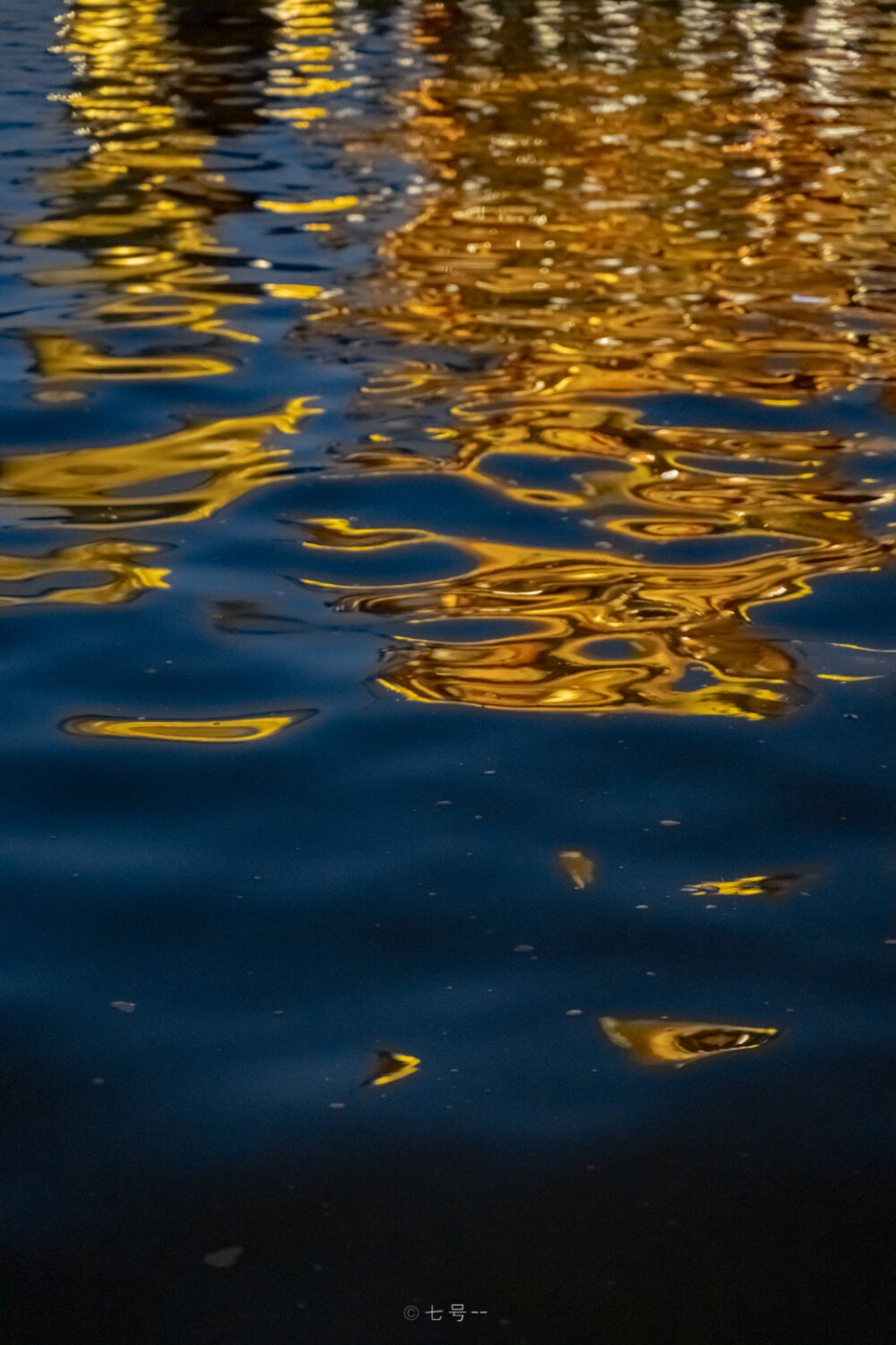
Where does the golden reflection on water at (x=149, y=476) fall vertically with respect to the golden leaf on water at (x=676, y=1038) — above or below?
below

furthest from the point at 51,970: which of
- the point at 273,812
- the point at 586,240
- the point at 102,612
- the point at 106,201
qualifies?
the point at 106,201

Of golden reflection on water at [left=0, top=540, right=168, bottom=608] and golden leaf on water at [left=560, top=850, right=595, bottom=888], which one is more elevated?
golden leaf on water at [left=560, top=850, right=595, bottom=888]

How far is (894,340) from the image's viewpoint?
23.0ft

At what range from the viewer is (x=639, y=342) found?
22.7 feet

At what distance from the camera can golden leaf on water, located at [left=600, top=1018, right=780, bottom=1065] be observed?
2.76 meters

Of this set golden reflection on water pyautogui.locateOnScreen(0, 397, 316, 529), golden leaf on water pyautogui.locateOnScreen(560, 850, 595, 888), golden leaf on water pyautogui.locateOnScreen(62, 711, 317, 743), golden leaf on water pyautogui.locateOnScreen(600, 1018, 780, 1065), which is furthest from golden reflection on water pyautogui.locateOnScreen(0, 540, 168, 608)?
golden leaf on water pyautogui.locateOnScreen(600, 1018, 780, 1065)

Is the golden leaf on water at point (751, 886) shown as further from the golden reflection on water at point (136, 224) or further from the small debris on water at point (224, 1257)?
the golden reflection on water at point (136, 224)

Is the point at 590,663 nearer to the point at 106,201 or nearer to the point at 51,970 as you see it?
the point at 51,970

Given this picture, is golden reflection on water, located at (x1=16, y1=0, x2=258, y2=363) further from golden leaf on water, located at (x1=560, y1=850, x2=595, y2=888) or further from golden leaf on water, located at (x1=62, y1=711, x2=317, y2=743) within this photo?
golden leaf on water, located at (x1=560, y1=850, x2=595, y2=888)

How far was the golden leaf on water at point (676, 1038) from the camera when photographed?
2760 millimetres

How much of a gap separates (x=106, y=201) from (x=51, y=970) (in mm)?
7505

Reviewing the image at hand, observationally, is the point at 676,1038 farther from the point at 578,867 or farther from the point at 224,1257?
the point at 224,1257

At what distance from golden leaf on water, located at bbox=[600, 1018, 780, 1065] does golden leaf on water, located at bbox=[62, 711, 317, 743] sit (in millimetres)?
1254

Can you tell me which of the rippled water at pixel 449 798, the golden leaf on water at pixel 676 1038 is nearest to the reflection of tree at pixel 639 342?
the rippled water at pixel 449 798
